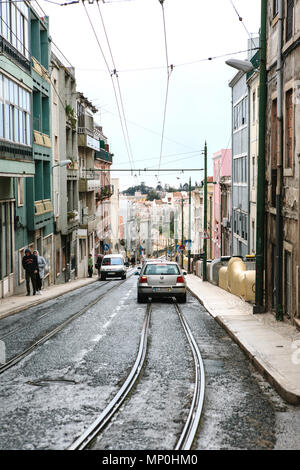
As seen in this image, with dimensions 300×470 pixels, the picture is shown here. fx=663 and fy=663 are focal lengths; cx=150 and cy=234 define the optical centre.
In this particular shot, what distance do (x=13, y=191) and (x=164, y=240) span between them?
412ft

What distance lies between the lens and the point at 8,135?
21.5m

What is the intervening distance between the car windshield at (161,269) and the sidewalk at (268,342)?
7.06 feet

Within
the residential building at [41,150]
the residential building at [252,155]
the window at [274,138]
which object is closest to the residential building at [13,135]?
the residential building at [41,150]

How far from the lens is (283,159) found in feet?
52.7

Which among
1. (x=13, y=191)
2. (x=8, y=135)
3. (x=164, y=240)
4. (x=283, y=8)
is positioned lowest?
(x=164, y=240)

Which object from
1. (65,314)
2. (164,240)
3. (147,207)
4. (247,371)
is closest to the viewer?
(247,371)

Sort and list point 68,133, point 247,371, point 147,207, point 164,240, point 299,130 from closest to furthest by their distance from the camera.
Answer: point 247,371 → point 299,130 → point 68,133 → point 164,240 → point 147,207

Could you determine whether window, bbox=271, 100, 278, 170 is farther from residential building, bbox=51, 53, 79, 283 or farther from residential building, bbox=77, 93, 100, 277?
residential building, bbox=77, 93, 100, 277

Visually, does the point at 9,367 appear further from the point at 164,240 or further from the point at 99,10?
the point at 164,240

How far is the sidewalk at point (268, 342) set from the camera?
9.41 meters

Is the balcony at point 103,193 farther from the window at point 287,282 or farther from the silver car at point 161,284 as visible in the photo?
the window at point 287,282

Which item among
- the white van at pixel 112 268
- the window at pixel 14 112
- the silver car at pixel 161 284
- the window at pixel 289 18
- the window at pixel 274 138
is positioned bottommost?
the white van at pixel 112 268

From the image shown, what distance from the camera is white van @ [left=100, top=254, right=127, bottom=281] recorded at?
43.4m

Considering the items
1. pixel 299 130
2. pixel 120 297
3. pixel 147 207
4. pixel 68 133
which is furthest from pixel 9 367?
pixel 147 207
